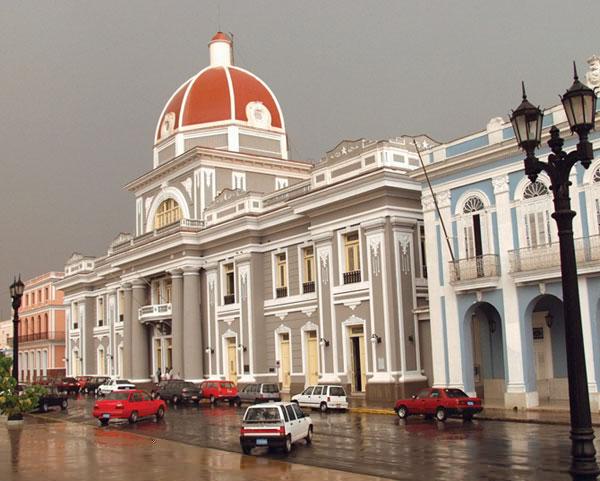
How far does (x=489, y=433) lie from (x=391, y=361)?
11.6 m

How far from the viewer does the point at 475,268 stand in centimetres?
3025

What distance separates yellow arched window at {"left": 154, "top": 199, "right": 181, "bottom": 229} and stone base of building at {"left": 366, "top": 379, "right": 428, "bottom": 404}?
79.5 ft

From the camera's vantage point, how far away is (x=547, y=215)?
28312 mm

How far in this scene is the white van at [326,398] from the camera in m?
32.2

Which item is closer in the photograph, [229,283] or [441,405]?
[441,405]

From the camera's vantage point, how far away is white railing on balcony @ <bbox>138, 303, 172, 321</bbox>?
50.9 m

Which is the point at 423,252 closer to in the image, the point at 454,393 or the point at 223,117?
the point at 454,393

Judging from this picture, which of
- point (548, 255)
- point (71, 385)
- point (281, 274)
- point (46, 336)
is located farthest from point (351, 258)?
point (46, 336)

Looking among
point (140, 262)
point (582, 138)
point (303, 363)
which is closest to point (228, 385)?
point (303, 363)

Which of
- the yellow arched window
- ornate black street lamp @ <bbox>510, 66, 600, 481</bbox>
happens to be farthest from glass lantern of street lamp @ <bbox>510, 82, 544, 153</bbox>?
the yellow arched window

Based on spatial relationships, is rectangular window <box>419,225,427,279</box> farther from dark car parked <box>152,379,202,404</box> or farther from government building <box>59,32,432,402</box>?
dark car parked <box>152,379,202,404</box>

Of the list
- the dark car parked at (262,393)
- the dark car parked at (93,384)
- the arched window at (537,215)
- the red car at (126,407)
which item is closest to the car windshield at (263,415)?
the red car at (126,407)

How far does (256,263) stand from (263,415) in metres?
25.1

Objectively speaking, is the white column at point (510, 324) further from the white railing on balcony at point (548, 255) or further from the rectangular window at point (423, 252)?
the rectangular window at point (423, 252)
